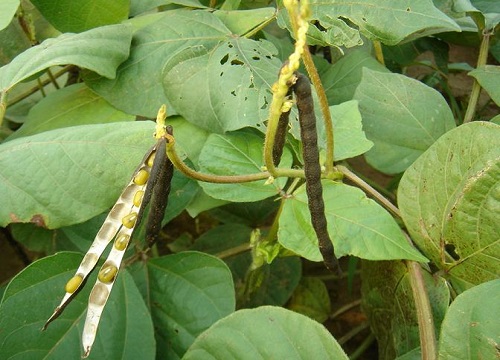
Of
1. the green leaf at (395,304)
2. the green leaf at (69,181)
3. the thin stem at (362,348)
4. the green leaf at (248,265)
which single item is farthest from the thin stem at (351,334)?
the green leaf at (69,181)

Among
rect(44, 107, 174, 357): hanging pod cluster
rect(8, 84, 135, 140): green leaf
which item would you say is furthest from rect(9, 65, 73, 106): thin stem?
rect(44, 107, 174, 357): hanging pod cluster

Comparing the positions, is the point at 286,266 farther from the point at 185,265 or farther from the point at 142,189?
the point at 142,189

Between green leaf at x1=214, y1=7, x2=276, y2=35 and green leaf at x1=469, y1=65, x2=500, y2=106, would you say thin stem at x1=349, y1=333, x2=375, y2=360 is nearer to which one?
green leaf at x1=469, y1=65, x2=500, y2=106

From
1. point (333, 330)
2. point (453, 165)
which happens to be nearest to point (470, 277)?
point (453, 165)

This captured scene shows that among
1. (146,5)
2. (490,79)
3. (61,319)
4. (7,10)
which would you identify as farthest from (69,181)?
(490,79)

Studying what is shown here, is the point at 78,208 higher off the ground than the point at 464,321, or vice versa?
the point at 78,208

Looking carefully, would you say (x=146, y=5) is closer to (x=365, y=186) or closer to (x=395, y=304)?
(x=365, y=186)

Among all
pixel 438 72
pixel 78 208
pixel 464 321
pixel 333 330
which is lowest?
pixel 333 330
